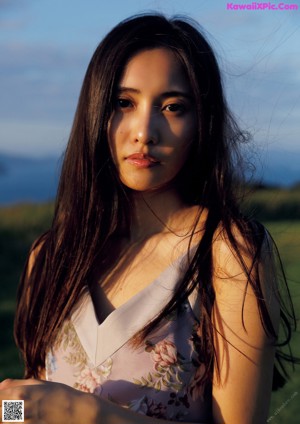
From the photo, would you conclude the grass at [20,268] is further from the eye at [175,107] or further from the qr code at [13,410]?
the qr code at [13,410]

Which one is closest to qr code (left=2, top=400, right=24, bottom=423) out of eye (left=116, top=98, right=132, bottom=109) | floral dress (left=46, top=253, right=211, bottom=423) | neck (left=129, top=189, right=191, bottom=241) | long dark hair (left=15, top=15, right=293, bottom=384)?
floral dress (left=46, top=253, right=211, bottom=423)

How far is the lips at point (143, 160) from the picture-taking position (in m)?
1.97

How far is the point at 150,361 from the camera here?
194 centimetres

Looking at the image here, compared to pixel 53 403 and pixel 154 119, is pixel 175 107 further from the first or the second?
pixel 53 403

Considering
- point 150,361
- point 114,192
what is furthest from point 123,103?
point 150,361

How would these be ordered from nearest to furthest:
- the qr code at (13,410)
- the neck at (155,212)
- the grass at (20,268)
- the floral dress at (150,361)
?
the qr code at (13,410)
the floral dress at (150,361)
the neck at (155,212)
the grass at (20,268)

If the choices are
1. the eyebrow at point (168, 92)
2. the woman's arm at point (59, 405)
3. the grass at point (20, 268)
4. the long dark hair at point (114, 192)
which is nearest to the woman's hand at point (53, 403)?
the woman's arm at point (59, 405)

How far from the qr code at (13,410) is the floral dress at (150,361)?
23cm

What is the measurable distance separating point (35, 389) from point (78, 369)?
0.23 m

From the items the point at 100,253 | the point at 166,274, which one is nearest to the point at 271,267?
the point at 166,274

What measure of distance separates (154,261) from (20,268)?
15.9 ft

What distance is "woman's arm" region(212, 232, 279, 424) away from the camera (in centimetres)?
188

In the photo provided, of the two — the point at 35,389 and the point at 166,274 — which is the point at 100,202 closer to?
the point at 166,274

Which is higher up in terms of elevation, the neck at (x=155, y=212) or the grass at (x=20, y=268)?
the neck at (x=155, y=212)
